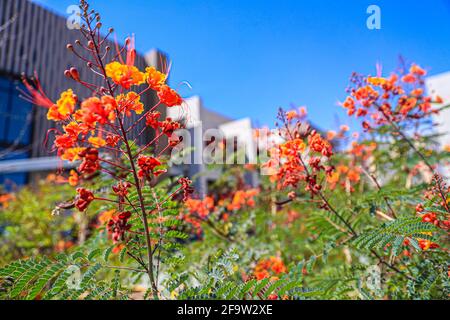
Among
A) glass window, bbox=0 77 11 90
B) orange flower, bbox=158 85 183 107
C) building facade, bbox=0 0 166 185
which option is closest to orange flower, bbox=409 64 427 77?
orange flower, bbox=158 85 183 107

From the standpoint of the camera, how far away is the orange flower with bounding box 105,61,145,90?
30.0 inches

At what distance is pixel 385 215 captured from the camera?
4.64 ft

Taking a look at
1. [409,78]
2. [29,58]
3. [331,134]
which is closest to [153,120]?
[409,78]

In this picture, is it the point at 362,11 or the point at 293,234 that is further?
the point at 293,234

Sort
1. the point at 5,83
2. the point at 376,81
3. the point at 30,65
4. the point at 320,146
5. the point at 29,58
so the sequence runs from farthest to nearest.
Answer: the point at 5,83 < the point at 30,65 < the point at 29,58 < the point at 376,81 < the point at 320,146

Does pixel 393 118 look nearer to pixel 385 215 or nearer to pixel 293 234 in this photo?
pixel 385 215

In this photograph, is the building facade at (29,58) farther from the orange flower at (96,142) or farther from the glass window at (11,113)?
the orange flower at (96,142)

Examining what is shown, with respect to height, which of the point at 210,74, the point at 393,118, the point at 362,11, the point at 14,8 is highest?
the point at 14,8

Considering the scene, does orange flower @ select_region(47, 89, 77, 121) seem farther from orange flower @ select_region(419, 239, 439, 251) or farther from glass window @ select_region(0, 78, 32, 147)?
glass window @ select_region(0, 78, 32, 147)

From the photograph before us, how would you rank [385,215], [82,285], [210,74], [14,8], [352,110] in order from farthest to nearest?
1. [14,8]
2. [352,110]
3. [210,74]
4. [385,215]
5. [82,285]

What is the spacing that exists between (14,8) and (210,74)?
27.7 feet

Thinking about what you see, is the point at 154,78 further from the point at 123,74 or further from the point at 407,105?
the point at 407,105

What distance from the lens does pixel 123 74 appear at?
0.78 metres
